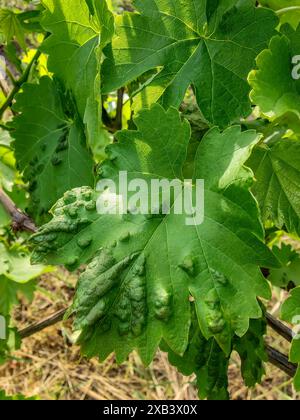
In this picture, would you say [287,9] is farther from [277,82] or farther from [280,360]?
[280,360]

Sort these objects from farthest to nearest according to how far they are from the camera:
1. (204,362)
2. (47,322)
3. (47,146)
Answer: (47,322), (47,146), (204,362)

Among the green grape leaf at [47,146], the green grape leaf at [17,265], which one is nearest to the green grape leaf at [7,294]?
the green grape leaf at [17,265]

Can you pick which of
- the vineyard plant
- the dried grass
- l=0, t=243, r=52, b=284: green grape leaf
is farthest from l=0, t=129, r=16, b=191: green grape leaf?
the dried grass

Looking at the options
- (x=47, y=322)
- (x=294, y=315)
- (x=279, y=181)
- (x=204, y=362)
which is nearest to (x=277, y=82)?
(x=279, y=181)

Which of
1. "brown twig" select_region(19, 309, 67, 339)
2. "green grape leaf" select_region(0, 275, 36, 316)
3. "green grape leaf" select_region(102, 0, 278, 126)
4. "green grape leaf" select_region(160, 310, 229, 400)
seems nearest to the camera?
"green grape leaf" select_region(102, 0, 278, 126)

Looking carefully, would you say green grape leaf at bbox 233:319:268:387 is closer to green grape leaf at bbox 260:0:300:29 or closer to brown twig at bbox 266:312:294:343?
brown twig at bbox 266:312:294:343
